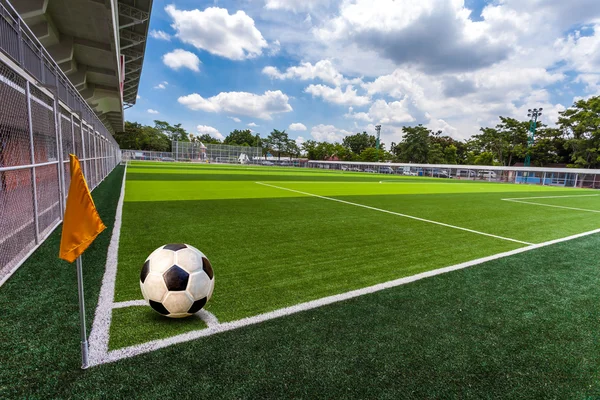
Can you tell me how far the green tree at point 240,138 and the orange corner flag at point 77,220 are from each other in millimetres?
135168

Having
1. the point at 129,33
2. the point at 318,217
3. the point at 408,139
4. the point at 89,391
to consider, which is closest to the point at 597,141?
the point at 408,139

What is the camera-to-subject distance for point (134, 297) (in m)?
3.31

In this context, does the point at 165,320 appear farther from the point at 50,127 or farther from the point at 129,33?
the point at 129,33

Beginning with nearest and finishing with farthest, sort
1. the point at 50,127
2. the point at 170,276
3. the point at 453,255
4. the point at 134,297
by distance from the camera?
the point at 170,276 < the point at 134,297 < the point at 453,255 < the point at 50,127

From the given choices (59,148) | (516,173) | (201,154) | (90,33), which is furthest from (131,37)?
(201,154)

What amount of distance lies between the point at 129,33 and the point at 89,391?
2590cm

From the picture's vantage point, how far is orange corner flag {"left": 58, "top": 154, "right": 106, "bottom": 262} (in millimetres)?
A: 1815

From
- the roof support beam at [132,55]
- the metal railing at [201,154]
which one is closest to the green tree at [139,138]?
the metal railing at [201,154]

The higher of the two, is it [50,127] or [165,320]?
[50,127]

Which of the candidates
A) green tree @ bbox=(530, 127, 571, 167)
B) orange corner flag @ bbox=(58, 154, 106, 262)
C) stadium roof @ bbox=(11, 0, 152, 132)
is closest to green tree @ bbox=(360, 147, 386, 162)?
green tree @ bbox=(530, 127, 571, 167)

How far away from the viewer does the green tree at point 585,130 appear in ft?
158

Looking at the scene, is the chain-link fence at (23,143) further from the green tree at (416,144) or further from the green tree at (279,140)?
the green tree at (279,140)

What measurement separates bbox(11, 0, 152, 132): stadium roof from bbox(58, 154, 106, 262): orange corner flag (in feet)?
42.8

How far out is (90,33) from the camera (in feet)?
51.4
